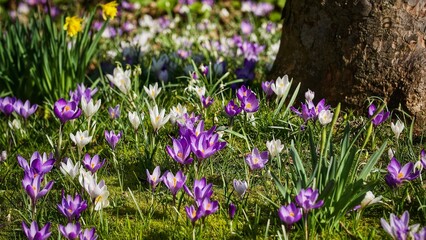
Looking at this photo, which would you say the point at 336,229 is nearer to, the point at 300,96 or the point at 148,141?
the point at 148,141

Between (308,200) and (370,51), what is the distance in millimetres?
1492

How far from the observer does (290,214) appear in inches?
90.5

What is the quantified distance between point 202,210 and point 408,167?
782 mm

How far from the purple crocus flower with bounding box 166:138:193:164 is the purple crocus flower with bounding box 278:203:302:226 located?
1.77ft

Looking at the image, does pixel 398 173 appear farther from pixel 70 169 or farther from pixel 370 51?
pixel 70 169

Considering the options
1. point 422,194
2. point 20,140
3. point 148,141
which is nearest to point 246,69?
point 148,141

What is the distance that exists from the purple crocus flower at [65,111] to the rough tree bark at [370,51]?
1.41 m

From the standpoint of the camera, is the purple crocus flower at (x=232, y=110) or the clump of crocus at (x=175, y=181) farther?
the purple crocus flower at (x=232, y=110)

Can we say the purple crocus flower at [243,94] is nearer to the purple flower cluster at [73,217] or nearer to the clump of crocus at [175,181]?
the clump of crocus at [175,181]

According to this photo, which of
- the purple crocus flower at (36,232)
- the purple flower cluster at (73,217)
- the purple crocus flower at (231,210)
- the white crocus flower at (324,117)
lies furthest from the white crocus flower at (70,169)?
the white crocus flower at (324,117)

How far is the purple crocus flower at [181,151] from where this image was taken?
2676 millimetres

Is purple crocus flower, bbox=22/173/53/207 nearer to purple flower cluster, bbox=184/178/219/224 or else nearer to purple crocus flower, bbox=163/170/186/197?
purple crocus flower, bbox=163/170/186/197

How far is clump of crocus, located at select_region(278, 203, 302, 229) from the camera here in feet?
7.45

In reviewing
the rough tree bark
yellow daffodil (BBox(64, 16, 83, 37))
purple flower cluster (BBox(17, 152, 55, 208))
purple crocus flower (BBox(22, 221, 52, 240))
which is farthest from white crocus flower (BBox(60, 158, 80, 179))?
the rough tree bark
